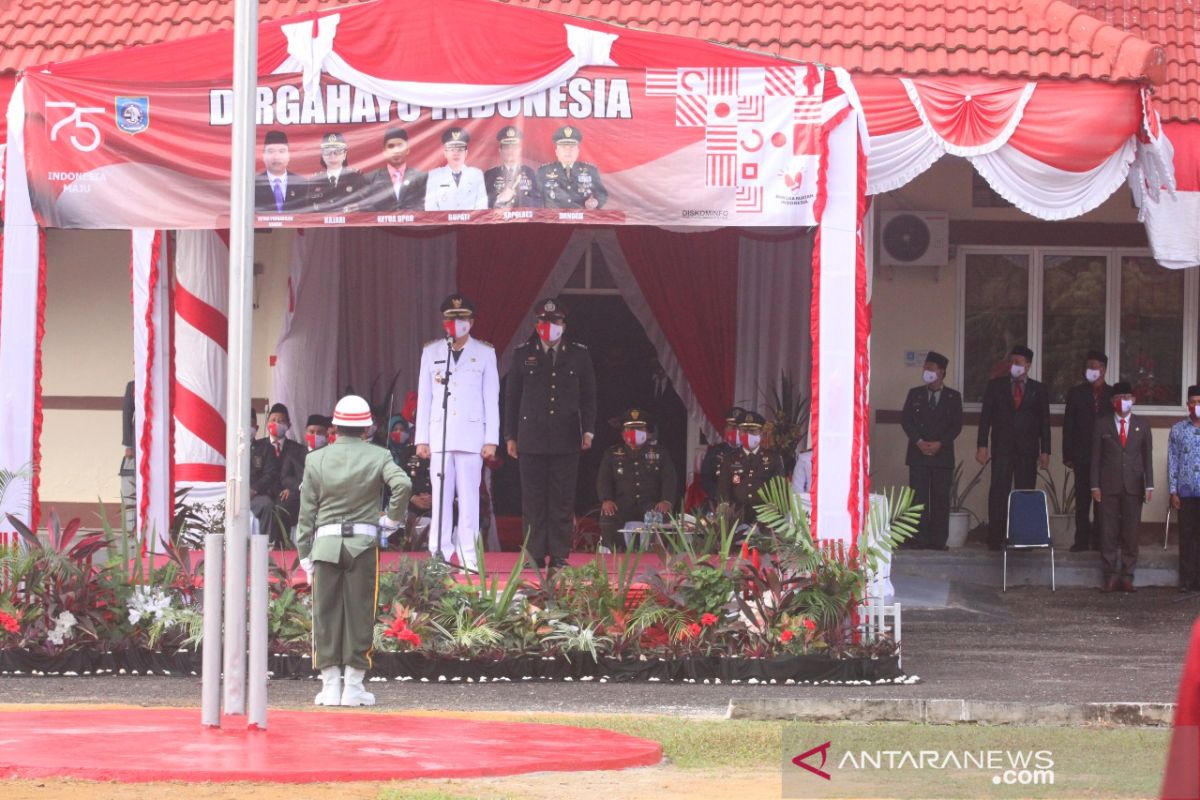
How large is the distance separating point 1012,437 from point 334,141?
7.17 meters

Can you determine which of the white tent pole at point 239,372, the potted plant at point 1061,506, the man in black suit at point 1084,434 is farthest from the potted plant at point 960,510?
the white tent pole at point 239,372

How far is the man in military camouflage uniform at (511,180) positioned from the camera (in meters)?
12.3

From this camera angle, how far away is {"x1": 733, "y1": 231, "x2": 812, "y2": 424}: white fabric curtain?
17.4 m

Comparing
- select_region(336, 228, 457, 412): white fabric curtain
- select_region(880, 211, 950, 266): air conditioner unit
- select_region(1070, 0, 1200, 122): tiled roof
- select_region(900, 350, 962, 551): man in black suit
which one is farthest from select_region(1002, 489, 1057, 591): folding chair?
select_region(336, 228, 457, 412): white fabric curtain

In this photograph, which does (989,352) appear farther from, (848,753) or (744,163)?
(848,753)

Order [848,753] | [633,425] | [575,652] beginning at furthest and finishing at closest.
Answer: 1. [633,425]
2. [575,652]
3. [848,753]

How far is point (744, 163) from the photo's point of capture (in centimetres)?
1214

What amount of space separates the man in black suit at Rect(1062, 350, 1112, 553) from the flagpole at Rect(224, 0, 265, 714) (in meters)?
9.67

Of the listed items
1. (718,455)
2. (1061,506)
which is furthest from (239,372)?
(1061,506)

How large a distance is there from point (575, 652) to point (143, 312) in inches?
166

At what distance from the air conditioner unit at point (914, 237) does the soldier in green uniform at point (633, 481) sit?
3.04 m

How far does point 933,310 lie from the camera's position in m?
17.6

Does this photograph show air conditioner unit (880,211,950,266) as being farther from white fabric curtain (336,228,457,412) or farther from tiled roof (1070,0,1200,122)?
white fabric curtain (336,228,457,412)

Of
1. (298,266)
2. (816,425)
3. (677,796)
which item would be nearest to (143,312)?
(298,266)
